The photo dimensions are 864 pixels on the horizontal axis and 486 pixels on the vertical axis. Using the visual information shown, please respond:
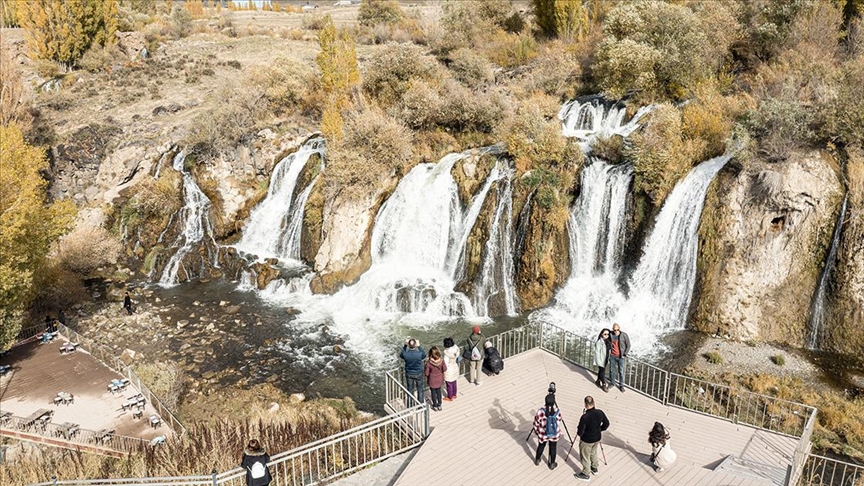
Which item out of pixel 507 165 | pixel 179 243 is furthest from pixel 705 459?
pixel 179 243

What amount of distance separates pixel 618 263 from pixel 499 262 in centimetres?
528

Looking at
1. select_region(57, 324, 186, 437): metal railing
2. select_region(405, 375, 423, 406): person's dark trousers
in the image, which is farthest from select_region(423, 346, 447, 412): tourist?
select_region(57, 324, 186, 437): metal railing

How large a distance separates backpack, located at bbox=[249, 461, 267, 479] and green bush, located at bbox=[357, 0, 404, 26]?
221 feet

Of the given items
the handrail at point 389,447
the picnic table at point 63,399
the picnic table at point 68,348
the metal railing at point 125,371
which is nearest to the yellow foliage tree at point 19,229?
the picnic table at point 68,348

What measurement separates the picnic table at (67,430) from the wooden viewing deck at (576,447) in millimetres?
11551

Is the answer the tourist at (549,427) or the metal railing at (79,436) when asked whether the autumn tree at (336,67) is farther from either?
the tourist at (549,427)

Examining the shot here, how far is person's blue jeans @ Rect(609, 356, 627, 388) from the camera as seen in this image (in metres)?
14.6

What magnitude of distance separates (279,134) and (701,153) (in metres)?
26.0

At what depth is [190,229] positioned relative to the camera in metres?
34.3

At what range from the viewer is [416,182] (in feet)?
99.3

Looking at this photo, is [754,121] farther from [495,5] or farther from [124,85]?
[124,85]

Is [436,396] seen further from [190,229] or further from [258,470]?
[190,229]

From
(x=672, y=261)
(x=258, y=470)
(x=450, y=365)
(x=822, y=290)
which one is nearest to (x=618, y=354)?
(x=450, y=365)

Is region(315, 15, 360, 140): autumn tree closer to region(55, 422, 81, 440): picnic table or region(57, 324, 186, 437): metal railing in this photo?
region(57, 324, 186, 437): metal railing
